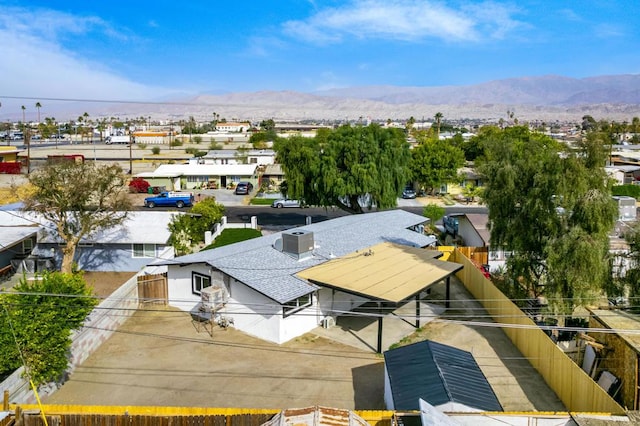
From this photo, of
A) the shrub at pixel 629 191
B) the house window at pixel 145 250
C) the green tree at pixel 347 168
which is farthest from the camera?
the shrub at pixel 629 191

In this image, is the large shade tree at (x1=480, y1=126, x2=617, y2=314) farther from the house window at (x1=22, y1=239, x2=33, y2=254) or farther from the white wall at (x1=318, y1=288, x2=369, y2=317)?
the house window at (x1=22, y1=239, x2=33, y2=254)

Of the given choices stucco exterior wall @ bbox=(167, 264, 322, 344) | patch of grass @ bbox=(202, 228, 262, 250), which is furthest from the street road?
stucco exterior wall @ bbox=(167, 264, 322, 344)

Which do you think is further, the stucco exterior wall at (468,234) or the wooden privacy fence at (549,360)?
the stucco exterior wall at (468,234)

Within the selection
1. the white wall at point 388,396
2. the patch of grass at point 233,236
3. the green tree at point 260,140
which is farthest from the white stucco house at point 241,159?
the white wall at point 388,396

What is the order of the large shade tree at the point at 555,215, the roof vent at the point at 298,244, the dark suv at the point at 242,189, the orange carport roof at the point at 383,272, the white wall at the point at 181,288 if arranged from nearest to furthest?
the large shade tree at the point at 555,215, the orange carport roof at the point at 383,272, the white wall at the point at 181,288, the roof vent at the point at 298,244, the dark suv at the point at 242,189

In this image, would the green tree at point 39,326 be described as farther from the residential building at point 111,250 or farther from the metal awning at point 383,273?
the residential building at point 111,250

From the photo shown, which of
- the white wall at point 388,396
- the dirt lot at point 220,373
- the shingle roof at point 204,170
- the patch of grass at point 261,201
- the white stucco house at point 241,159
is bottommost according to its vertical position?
the dirt lot at point 220,373

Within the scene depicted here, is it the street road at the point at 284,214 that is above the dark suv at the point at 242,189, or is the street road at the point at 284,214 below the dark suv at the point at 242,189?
below
